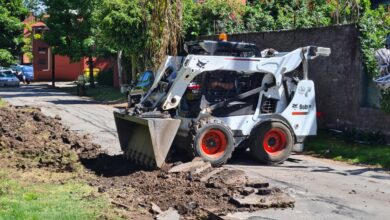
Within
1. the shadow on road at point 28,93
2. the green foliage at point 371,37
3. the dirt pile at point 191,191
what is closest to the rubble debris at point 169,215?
the dirt pile at point 191,191

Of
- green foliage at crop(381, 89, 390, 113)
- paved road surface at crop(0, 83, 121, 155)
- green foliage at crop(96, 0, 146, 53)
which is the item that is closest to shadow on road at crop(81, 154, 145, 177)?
paved road surface at crop(0, 83, 121, 155)

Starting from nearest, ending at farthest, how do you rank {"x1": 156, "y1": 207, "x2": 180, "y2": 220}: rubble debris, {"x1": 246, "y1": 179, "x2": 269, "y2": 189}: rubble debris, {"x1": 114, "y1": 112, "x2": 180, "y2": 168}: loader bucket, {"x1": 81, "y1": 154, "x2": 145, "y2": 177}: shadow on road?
{"x1": 156, "y1": 207, "x2": 180, "y2": 220}: rubble debris
{"x1": 246, "y1": 179, "x2": 269, "y2": 189}: rubble debris
{"x1": 114, "y1": 112, "x2": 180, "y2": 168}: loader bucket
{"x1": 81, "y1": 154, "x2": 145, "y2": 177}: shadow on road

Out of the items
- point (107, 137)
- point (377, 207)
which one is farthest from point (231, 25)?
point (377, 207)

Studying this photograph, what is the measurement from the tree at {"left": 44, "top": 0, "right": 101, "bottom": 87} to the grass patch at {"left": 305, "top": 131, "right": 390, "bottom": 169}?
25.4 meters

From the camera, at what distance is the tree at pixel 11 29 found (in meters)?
34.1

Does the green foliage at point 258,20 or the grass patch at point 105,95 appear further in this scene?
the grass patch at point 105,95

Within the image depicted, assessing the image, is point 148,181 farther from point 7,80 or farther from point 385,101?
point 7,80

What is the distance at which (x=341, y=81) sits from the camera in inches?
623

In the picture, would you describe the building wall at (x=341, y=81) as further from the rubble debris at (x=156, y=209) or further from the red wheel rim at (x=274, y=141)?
the rubble debris at (x=156, y=209)

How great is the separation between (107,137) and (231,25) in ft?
31.7

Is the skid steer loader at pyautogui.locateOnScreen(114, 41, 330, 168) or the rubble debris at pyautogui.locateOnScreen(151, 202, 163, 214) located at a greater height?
the skid steer loader at pyautogui.locateOnScreen(114, 41, 330, 168)

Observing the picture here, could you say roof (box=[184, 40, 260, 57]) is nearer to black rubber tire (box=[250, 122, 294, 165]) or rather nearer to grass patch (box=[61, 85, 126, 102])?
black rubber tire (box=[250, 122, 294, 165])

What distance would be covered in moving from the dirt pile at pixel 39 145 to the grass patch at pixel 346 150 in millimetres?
5590

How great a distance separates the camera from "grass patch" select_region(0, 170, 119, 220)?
7.68 metres
